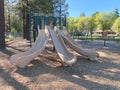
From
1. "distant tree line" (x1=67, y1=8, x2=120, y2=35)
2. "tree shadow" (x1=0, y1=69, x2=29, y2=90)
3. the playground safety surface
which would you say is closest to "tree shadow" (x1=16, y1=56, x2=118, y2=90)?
the playground safety surface

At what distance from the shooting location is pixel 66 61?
8.78 m

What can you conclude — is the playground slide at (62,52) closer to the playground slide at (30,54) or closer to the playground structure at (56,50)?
the playground structure at (56,50)

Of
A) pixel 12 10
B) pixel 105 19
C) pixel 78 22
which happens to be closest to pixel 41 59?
pixel 12 10

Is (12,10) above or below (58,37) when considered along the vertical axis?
above

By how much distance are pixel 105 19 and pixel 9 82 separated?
78323 mm

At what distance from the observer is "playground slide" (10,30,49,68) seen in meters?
8.67

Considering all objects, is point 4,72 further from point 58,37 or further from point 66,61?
point 58,37

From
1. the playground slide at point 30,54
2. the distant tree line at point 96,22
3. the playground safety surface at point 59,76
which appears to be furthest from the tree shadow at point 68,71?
the distant tree line at point 96,22

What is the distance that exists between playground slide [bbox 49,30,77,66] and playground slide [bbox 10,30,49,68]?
42 centimetres

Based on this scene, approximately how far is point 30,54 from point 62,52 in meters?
1.27

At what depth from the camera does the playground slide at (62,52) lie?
8.91m

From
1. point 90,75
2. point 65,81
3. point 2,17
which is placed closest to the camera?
point 65,81

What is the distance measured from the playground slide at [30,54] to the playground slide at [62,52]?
42 cm

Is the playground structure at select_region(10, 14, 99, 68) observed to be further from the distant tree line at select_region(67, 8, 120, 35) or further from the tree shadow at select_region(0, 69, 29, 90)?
the distant tree line at select_region(67, 8, 120, 35)
